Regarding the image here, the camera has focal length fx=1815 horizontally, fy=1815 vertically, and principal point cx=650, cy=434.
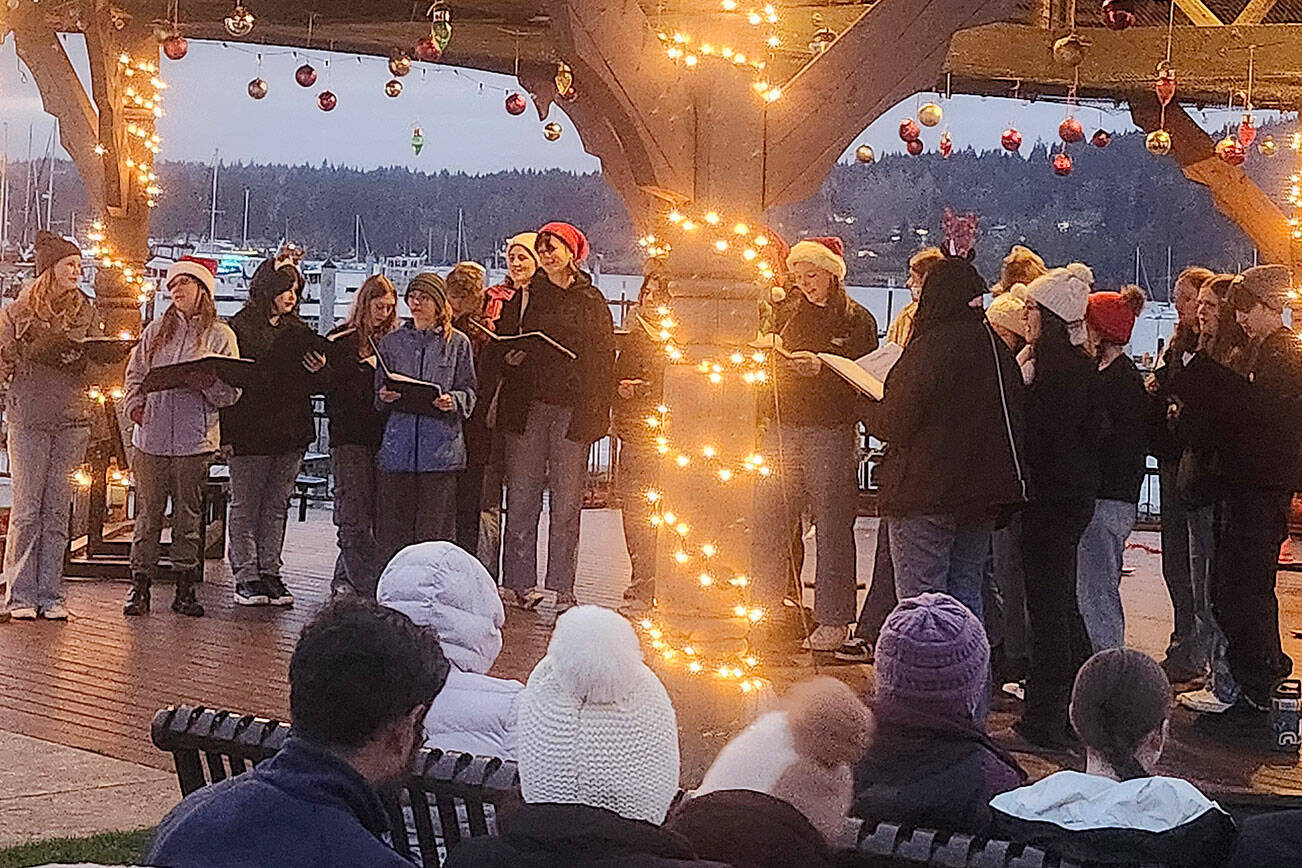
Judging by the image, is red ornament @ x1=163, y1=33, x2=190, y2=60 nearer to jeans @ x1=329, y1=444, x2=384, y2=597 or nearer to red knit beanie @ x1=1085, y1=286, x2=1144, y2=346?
jeans @ x1=329, y1=444, x2=384, y2=597

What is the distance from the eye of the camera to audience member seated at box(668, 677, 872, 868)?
2.35 metres

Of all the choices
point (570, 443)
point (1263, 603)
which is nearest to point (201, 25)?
point (570, 443)

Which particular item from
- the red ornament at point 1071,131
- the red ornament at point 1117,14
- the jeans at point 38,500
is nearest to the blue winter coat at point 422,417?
the jeans at point 38,500

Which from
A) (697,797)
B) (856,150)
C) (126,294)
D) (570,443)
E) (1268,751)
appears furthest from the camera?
(856,150)

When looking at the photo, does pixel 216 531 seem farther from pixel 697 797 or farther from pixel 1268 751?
pixel 697 797

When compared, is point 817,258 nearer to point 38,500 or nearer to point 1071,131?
point 38,500

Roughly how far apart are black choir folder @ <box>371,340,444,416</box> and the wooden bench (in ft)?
14.6

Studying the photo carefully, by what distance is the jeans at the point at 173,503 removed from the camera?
798cm

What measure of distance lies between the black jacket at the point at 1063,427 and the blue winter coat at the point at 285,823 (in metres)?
3.85

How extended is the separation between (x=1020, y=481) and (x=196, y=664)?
3.21 meters

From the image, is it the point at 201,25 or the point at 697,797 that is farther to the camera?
the point at 201,25

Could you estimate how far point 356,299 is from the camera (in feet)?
27.2

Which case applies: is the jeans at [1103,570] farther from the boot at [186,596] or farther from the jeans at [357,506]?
the boot at [186,596]

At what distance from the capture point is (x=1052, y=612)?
5.93 m
